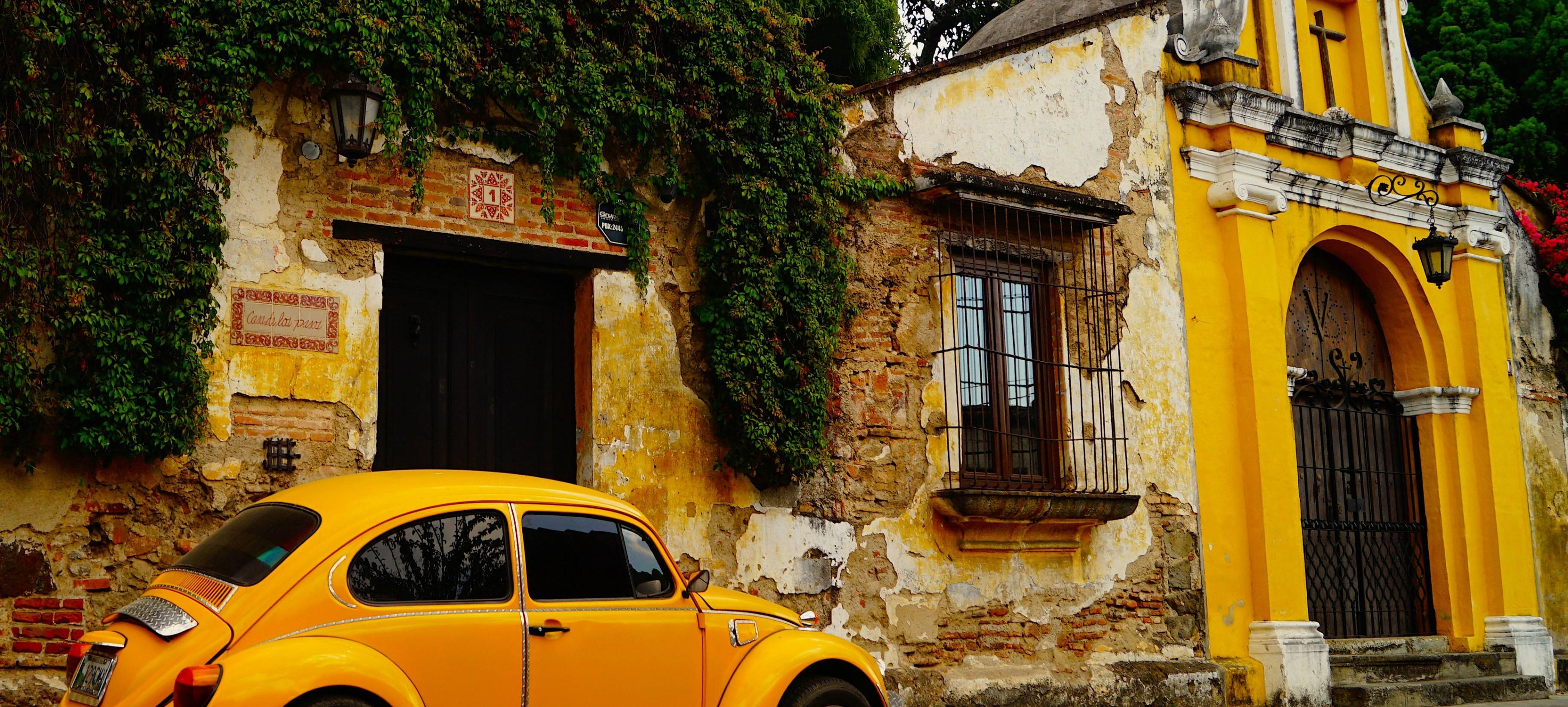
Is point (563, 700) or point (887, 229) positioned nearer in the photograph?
point (563, 700)

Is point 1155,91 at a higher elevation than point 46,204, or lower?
higher

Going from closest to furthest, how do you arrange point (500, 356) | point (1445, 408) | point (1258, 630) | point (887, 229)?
point (500, 356)
point (887, 229)
point (1258, 630)
point (1445, 408)

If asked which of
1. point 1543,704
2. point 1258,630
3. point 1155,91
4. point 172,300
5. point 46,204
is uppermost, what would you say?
point 1155,91

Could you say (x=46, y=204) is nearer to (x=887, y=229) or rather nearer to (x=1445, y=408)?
(x=887, y=229)

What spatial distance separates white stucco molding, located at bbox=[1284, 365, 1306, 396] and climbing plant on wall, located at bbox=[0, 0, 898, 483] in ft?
12.9

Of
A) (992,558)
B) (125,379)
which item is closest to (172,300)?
(125,379)

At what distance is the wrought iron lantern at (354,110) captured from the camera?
6711 mm

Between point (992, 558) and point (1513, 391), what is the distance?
6196 mm

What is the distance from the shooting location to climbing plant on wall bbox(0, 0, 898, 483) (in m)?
5.98

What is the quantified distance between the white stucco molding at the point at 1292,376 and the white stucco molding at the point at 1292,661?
1.83 metres

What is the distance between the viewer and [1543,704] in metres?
10.6

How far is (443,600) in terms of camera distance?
486 centimetres

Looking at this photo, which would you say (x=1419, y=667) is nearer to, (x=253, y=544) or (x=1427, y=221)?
(x=1427, y=221)


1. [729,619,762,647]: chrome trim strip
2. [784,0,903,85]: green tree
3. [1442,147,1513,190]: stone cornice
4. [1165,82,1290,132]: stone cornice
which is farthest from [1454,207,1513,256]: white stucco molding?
[729,619,762,647]: chrome trim strip
